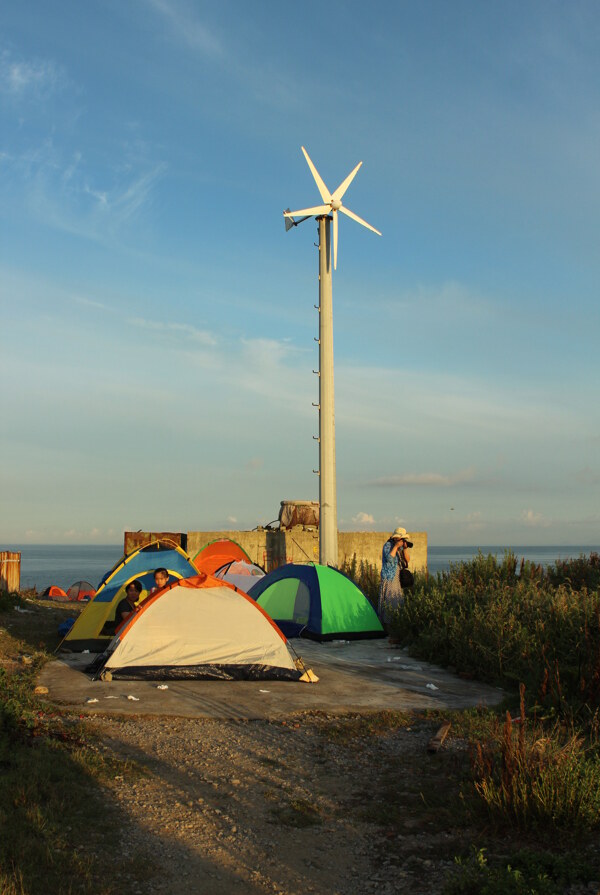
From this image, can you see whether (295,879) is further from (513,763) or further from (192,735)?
(192,735)

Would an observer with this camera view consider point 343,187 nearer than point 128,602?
No

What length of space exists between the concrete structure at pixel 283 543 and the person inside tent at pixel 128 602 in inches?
457

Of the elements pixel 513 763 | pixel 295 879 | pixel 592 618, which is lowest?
pixel 295 879

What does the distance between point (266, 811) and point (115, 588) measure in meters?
8.25

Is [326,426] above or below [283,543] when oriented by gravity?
above

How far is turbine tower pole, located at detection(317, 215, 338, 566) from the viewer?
69.7ft

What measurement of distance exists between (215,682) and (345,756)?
350cm

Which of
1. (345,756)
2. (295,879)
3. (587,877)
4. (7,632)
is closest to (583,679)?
(345,756)

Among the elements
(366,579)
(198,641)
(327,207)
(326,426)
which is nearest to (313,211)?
(327,207)

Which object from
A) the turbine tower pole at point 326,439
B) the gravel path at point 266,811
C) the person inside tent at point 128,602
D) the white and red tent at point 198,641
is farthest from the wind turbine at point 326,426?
the gravel path at point 266,811

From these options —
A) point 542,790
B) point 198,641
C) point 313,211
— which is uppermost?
point 313,211

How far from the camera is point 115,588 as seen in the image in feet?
44.5

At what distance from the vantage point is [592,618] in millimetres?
9750

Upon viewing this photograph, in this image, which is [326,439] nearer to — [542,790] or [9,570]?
[9,570]
